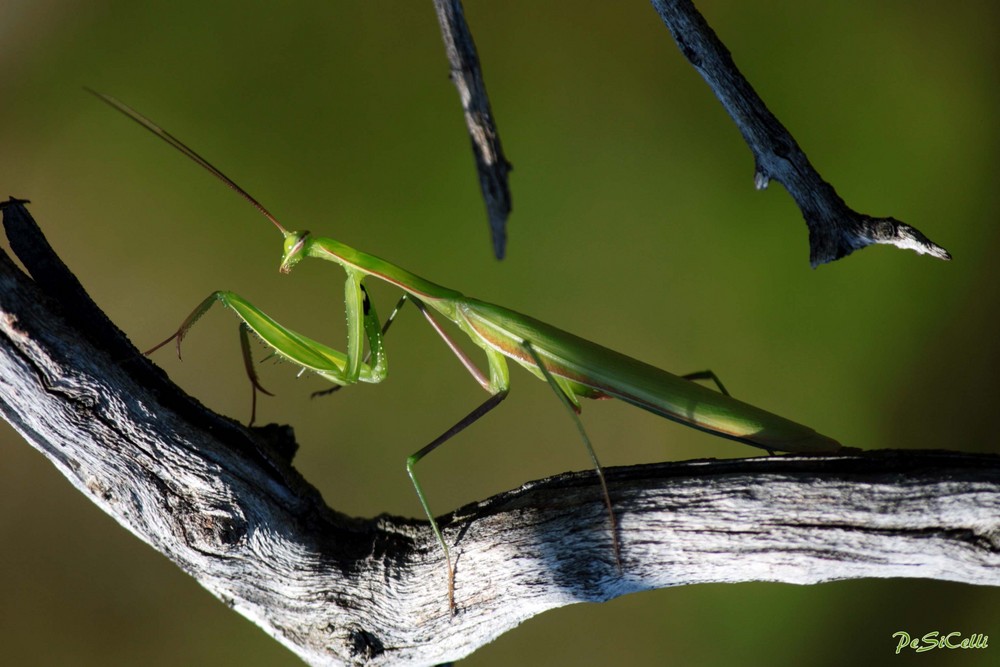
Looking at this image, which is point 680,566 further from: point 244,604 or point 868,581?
point 868,581

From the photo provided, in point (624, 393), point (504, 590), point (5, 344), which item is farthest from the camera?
point (624, 393)

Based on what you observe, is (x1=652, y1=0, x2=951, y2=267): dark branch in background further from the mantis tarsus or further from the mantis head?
the mantis head

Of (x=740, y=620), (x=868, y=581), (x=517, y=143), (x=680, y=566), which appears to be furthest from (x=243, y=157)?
(x=868, y=581)

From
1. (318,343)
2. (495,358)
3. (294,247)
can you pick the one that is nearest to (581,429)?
(495,358)

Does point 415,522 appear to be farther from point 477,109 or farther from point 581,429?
point 477,109

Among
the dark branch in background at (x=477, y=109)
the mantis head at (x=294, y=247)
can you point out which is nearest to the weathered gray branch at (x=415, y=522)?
the mantis head at (x=294, y=247)

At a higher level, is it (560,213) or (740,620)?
(560,213)

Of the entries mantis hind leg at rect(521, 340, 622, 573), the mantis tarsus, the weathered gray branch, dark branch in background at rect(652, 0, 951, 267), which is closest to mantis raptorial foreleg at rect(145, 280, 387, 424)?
the mantis tarsus
